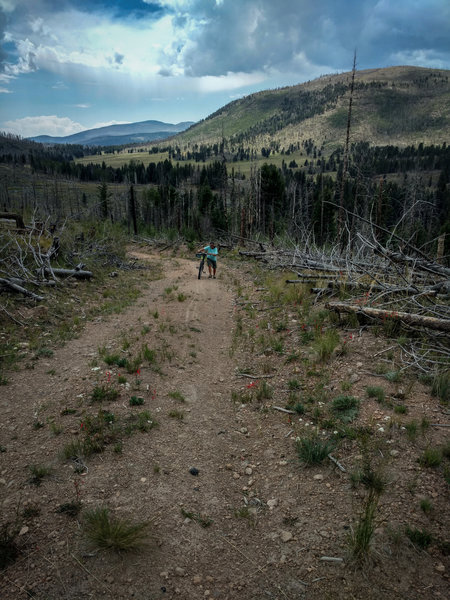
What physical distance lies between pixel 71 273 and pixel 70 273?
3cm

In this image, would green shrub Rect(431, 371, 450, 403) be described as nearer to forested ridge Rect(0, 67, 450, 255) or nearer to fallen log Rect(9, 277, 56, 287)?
forested ridge Rect(0, 67, 450, 255)

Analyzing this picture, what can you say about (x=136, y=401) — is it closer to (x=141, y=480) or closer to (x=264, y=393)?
(x=141, y=480)

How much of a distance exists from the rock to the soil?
31 mm

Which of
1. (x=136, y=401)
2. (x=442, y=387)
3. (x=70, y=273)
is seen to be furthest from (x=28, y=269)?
(x=442, y=387)

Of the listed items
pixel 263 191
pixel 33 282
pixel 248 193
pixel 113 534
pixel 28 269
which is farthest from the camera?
pixel 248 193

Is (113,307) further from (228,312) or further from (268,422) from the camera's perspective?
(268,422)

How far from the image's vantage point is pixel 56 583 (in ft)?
8.38

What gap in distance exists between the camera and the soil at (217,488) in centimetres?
259

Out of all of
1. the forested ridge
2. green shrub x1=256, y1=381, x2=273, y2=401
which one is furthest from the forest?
green shrub x1=256, y1=381, x2=273, y2=401

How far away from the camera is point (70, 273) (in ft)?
39.0

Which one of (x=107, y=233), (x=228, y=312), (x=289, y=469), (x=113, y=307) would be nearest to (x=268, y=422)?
(x=289, y=469)

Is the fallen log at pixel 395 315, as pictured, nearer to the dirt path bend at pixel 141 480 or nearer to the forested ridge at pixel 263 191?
the forested ridge at pixel 263 191

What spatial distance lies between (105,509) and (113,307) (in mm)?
7679

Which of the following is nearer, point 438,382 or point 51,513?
point 51,513
